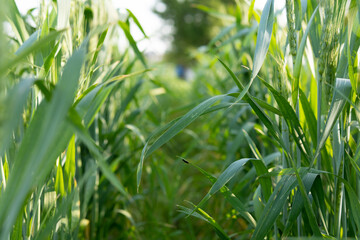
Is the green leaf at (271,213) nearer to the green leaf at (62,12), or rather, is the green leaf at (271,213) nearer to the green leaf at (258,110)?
the green leaf at (258,110)

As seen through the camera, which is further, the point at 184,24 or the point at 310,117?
the point at 184,24

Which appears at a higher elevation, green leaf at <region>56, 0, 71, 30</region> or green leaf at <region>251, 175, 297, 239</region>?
green leaf at <region>56, 0, 71, 30</region>

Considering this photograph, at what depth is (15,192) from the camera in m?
0.37

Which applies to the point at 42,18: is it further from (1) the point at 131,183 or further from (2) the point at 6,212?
(1) the point at 131,183

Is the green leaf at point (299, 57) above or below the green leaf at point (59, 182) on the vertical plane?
above

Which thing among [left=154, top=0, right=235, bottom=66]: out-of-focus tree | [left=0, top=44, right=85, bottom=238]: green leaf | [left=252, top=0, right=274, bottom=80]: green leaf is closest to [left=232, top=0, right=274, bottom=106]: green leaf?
[left=252, top=0, right=274, bottom=80]: green leaf

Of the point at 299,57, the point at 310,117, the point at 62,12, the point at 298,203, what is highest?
Result: the point at 62,12

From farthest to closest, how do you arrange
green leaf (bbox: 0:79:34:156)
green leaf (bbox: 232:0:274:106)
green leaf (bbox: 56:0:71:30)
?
green leaf (bbox: 56:0:71:30), green leaf (bbox: 232:0:274:106), green leaf (bbox: 0:79:34:156)

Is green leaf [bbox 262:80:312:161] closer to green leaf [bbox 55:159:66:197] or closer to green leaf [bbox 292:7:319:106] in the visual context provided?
green leaf [bbox 292:7:319:106]

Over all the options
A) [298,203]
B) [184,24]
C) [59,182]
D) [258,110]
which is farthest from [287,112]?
[184,24]

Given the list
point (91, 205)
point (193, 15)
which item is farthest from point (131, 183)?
point (193, 15)

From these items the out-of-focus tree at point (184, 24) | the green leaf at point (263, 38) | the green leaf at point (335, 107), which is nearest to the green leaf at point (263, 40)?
the green leaf at point (263, 38)

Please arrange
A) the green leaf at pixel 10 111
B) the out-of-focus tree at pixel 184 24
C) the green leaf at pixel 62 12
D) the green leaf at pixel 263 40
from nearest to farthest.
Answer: the green leaf at pixel 10 111
the green leaf at pixel 263 40
the green leaf at pixel 62 12
the out-of-focus tree at pixel 184 24

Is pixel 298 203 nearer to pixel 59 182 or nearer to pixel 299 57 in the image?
pixel 299 57
